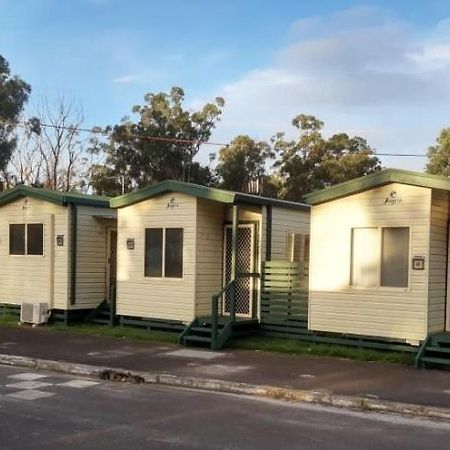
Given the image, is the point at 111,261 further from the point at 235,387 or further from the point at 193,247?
the point at 235,387

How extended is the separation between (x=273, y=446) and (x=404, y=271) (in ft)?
20.3

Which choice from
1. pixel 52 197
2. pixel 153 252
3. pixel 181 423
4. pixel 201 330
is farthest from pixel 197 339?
pixel 181 423

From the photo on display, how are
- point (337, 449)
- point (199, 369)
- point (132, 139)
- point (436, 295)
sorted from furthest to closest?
point (132, 139)
point (436, 295)
point (199, 369)
point (337, 449)

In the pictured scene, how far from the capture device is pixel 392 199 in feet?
39.8

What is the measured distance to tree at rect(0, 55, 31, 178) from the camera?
117 ft

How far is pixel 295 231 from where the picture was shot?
15.7 metres

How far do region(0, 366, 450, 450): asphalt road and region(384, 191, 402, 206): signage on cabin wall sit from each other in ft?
15.6

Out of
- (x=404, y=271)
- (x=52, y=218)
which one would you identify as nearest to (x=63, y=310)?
(x=52, y=218)

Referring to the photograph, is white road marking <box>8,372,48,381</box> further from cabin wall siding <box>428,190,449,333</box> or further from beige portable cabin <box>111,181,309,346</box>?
cabin wall siding <box>428,190,449,333</box>

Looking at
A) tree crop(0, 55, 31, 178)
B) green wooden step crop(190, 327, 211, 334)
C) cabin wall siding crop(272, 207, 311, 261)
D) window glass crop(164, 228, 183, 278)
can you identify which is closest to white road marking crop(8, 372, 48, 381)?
green wooden step crop(190, 327, 211, 334)

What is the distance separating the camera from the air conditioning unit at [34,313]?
1670 centimetres

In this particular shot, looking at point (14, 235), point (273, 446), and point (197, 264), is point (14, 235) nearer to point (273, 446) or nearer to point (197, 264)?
point (197, 264)

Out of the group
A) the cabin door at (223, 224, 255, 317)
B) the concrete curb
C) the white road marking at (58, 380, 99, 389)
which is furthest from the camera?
the cabin door at (223, 224, 255, 317)

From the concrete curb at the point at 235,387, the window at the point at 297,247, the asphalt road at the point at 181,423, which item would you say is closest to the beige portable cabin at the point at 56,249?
the concrete curb at the point at 235,387
